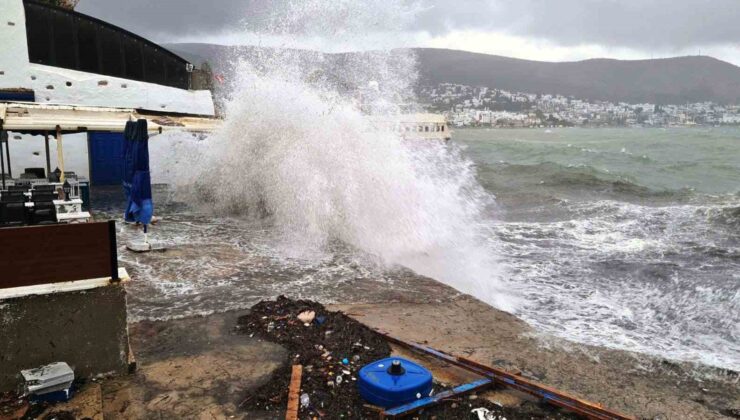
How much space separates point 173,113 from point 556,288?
1397cm

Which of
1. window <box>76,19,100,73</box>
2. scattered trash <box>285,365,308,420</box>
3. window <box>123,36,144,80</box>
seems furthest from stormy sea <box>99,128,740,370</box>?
window <box>76,19,100,73</box>

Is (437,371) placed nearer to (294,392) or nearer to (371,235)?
(294,392)

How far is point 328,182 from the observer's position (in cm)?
1109

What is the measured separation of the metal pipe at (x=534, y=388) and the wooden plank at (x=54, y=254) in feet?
9.61

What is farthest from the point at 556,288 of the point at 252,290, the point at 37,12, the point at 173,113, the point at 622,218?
the point at 37,12

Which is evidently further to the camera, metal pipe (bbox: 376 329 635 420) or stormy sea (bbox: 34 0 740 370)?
stormy sea (bbox: 34 0 740 370)

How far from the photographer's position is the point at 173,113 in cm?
1759

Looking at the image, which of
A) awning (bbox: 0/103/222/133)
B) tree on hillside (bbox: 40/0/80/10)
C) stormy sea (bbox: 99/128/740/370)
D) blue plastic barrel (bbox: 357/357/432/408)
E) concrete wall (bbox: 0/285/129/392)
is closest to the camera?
concrete wall (bbox: 0/285/129/392)

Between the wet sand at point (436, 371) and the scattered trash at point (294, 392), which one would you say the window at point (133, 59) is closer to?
the wet sand at point (436, 371)

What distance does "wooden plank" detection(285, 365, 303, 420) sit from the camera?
3.83 meters

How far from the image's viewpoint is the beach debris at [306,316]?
561 cm

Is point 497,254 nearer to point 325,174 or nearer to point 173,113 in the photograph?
point 325,174

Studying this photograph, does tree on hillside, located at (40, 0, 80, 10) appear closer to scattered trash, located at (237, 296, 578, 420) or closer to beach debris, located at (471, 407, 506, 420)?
scattered trash, located at (237, 296, 578, 420)

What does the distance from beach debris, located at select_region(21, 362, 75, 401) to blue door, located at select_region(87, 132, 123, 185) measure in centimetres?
1331
